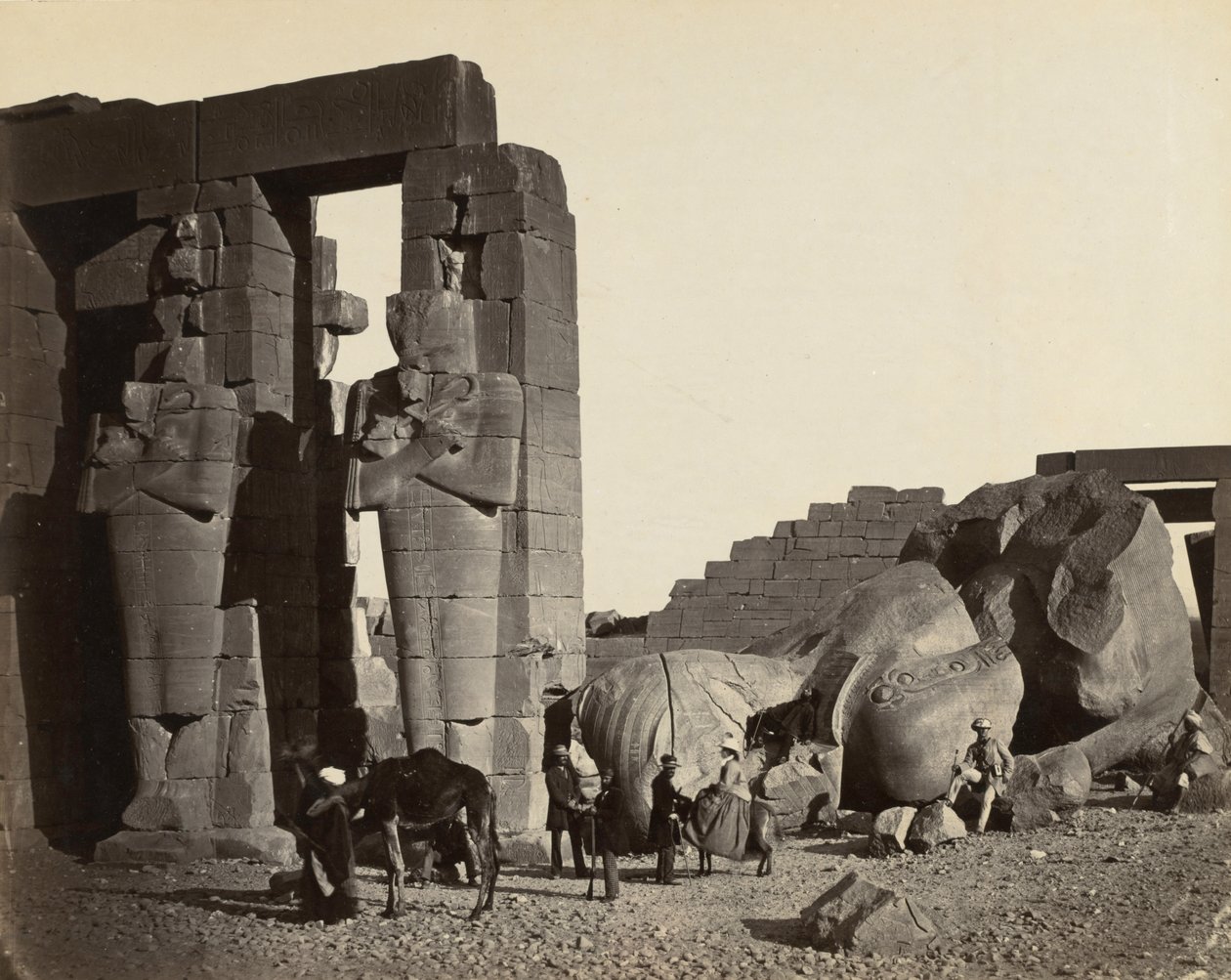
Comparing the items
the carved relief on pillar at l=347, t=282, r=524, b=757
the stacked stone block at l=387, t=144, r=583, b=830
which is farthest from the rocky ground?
the carved relief on pillar at l=347, t=282, r=524, b=757

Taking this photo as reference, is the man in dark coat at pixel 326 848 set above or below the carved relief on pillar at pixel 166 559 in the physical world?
below

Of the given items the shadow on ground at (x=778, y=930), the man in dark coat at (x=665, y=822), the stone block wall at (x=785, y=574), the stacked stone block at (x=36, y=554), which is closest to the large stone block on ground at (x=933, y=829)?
the man in dark coat at (x=665, y=822)

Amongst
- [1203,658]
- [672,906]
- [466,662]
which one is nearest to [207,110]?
[466,662]

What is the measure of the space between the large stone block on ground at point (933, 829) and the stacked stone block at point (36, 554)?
7514mm

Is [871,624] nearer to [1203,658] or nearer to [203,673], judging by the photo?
[203,673]

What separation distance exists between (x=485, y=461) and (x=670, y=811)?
264 centimetres

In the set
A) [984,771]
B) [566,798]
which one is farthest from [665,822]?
[984,771]

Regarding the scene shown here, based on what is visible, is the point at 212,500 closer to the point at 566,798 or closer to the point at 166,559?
the point at 166,559

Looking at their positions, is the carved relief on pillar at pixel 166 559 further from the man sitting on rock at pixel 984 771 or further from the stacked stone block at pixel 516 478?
the man sitting on rock at pixel 984 771

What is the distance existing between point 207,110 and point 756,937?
8578mm

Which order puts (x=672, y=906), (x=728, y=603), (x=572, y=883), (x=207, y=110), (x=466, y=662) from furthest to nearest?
(x=728, y=603) → (x=207, y=110) → (x=466, y=662) → (x=572, y=883) → (x=672, y=906)

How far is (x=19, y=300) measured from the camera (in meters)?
14.2

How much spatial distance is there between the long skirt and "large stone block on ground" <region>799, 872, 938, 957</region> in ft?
5.33

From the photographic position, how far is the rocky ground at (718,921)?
8.08 m
